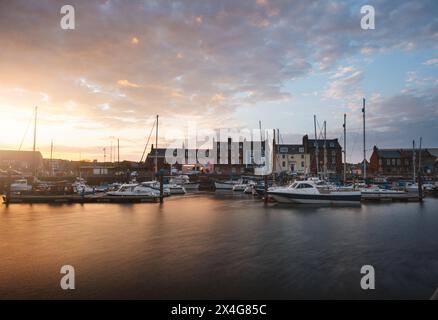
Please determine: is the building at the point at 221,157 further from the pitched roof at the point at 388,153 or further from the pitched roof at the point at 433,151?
the pitched roof at the point at 433,151

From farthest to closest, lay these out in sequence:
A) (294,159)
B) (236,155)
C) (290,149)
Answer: (236,155) → (290,149) → (294,159)

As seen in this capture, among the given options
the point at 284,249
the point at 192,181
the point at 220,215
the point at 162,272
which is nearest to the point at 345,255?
the point at 284,249

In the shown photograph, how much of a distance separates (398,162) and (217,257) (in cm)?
11008

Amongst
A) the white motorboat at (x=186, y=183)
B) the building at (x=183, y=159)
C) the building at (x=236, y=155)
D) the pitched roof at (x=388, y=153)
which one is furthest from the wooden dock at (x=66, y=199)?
the pitched roof at (x=388, y=153)

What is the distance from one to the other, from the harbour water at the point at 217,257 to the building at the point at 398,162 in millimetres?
88382

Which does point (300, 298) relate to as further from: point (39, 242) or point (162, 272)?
point (39, 242)

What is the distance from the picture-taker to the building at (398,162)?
345 ft

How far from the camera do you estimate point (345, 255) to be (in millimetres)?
16250

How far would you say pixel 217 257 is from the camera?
15.7 m

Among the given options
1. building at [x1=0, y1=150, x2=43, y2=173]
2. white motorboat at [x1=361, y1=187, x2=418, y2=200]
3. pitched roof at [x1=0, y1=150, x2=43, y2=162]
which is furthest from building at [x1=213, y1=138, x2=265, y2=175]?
pitched roof at [x1=0, y1=150, x2=43, y2=162]

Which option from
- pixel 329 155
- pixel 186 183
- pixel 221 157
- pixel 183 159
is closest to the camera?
pixel 186 183

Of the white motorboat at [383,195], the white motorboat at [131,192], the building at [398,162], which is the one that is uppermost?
the building at [398,162]

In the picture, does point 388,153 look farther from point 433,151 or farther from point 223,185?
point 223,185

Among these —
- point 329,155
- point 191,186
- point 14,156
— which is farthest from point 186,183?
point 14,156
